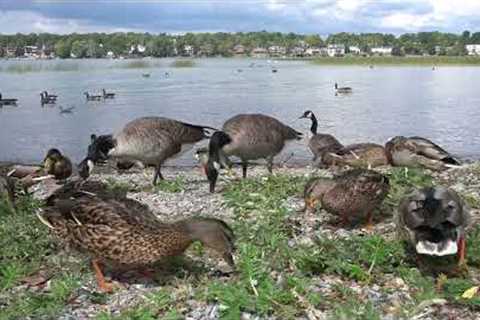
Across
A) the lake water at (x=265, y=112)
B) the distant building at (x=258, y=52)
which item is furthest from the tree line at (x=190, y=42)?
the lake water at (x=265, y=112)

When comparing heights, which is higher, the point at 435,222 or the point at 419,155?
the point at 435,222

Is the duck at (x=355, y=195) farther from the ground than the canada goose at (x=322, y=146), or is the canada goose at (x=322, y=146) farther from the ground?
the duck at (x=355, y=195)

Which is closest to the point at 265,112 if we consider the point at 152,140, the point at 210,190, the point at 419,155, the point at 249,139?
the point at 419,155

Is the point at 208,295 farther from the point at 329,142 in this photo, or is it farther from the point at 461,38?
the point at 461,38

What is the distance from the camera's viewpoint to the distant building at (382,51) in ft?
496

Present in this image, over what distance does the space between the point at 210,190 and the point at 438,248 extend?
237 inches

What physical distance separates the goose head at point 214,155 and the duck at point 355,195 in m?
3.39

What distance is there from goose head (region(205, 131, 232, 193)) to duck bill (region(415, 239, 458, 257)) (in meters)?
5.87

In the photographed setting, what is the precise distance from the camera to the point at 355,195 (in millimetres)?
7945

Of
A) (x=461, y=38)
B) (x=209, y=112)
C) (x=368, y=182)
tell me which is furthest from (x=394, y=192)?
(x=461, y=38)

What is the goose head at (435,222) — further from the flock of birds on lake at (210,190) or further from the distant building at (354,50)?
the distant building at (354,50)

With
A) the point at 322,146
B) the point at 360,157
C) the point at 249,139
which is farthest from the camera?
Answer: the point at 322,146

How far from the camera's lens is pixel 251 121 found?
12867 millimetres

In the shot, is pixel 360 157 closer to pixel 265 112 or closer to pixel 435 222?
pixel 435 222
